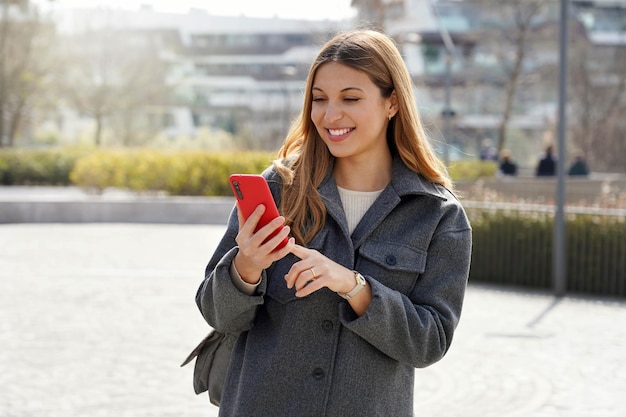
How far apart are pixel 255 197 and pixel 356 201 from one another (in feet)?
1.43

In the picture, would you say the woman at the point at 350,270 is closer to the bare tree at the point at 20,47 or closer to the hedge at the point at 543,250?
the hedge at the point at 543,250

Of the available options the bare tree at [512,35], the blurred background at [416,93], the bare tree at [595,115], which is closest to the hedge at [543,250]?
the blurred background at [416,93]

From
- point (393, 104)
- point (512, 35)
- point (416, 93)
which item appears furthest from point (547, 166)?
point (393, 104)

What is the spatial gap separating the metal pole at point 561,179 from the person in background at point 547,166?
1173 cm

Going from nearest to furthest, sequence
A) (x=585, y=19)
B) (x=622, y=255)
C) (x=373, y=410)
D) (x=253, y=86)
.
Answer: (x=373, y=410) → (x=622, y=255) → (x=585, y=19) → (x=253, y=86)

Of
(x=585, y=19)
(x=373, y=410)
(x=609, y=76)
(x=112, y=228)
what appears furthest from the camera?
(x=585, y=19)

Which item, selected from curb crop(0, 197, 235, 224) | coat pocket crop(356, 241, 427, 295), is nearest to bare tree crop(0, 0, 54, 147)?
curb crop(0, 197, 235, 224)

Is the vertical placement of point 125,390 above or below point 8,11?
below

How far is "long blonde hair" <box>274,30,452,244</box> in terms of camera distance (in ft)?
8.36

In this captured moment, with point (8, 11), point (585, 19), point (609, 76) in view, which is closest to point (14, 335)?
point (8, 11)

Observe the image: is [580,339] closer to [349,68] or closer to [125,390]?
[125,390]

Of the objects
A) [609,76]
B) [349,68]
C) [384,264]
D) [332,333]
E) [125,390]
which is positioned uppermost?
[609,76]

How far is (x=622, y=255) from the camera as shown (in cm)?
1133

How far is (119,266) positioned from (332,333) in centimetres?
1117
